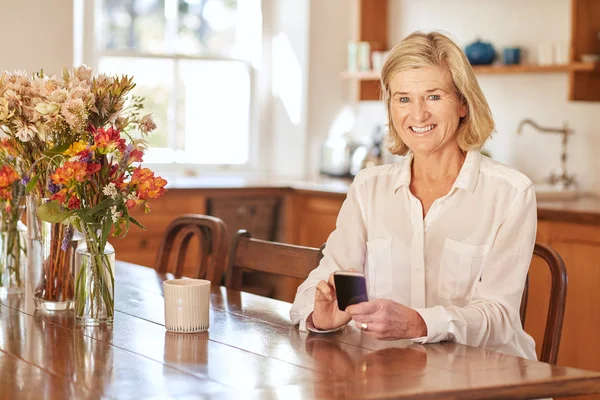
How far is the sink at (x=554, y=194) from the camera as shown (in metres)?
4.46

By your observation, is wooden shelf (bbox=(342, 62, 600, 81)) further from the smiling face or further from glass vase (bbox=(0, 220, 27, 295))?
glass vase (bbox=(0, 220, 27, 295))

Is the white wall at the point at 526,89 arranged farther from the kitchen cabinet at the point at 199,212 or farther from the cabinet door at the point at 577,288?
the kitchen cabinet at the point at 199,212

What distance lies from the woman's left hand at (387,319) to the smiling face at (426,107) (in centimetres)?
53

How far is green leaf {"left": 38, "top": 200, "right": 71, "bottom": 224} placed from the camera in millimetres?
2061

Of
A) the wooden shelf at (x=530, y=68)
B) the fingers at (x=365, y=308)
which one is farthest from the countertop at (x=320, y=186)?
the fingers at (x=365, y=308)

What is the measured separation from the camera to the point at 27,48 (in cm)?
527

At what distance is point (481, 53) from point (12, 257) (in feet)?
10.2

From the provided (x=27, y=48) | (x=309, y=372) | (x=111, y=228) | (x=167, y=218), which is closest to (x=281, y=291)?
(x=167, y=218)

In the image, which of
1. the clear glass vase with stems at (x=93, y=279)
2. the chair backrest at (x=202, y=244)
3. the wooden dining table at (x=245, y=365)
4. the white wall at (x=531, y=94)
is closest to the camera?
the wooden dining table at (x=245, y=365)

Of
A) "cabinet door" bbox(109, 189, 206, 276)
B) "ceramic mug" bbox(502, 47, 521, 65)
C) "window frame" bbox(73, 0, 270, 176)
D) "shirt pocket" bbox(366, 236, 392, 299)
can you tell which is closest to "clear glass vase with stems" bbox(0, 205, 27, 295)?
"shirt pocket" bbox(366, 236, 392, 299)

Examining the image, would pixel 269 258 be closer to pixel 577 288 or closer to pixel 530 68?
pixel 577 288

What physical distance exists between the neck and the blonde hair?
0.04 m

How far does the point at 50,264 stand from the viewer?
2209 millimetres

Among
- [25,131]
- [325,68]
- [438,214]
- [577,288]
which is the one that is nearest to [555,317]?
[438,214]
